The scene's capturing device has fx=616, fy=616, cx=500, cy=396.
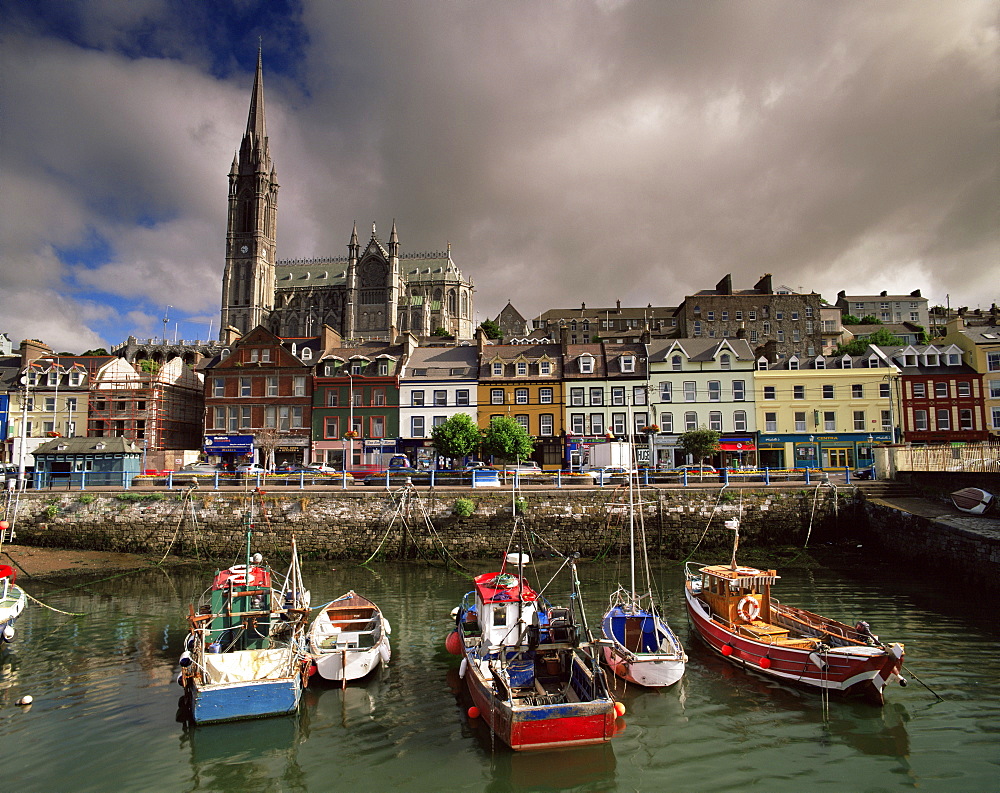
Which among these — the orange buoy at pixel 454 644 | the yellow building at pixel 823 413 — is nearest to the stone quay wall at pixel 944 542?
the orange buoy at pixel 454 644

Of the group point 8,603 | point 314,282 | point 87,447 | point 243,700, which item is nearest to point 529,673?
point 243,700

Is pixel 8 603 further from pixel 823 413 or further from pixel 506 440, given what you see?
pixel 823 413

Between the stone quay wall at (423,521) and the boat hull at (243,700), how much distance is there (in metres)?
18.7

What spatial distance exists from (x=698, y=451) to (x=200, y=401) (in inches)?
1991

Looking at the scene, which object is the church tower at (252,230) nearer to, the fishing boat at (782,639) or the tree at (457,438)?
the tree at (457,438)

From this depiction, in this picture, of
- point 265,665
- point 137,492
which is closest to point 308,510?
point 137,492

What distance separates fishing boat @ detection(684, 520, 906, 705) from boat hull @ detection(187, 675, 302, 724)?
1142 cm

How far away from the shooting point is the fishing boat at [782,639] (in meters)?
14.1

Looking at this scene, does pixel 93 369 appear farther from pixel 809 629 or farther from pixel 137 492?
pixel 809 629

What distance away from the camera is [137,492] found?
114ft

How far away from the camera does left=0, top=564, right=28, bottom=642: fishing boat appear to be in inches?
727

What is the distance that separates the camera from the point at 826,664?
14.4 metres

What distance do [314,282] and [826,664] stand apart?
479ft

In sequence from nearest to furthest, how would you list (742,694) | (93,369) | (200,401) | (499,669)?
1. (499,669)
2. (742,694)
3. (93,369)
4. (200,401)
